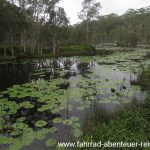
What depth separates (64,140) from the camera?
7.82 m

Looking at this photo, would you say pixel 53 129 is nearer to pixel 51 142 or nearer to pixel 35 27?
pixel 51 142

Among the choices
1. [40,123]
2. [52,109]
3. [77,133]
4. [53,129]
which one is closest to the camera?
[77,133]

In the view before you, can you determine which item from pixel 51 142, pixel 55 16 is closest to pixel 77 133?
pixel 51 142

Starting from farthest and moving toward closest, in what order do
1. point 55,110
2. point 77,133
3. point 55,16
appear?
point 55,16, point 55,110, point 77,133

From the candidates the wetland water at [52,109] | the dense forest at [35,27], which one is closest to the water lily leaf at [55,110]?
the wetland water at [52,109]

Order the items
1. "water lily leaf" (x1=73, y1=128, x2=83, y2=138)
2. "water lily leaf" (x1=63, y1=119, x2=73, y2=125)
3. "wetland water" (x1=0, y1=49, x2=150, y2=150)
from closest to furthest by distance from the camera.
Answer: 1. "wetland water" (x1=0, y1=49, x2=150, y2=150)
2. "water lily leaf" (x1=73, y1=128, x2=83, y2=138)
3. "water lily leaf" (x1=63, y1=119, x2=73, y2=125)

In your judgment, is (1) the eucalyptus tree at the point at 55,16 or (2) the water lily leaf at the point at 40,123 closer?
(2) the water lily leaf at the point at 40,123

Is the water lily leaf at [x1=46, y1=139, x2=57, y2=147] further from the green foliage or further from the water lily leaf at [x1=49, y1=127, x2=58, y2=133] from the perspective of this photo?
the green foliage

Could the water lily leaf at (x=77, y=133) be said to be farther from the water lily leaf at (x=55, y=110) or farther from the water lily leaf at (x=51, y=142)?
the water lily leaf at (x=55, y=110)

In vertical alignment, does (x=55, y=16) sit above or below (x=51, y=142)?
above

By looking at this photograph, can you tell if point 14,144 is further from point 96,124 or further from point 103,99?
point 103,99

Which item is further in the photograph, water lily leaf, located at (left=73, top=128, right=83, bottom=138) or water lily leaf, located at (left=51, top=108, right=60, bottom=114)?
water lily leaf, located at (left=51, top=108, right=60, bottom=114)

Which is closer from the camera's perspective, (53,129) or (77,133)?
(77,133)

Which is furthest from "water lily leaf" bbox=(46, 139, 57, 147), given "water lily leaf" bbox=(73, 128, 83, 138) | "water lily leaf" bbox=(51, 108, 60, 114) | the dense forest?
the dense forest
